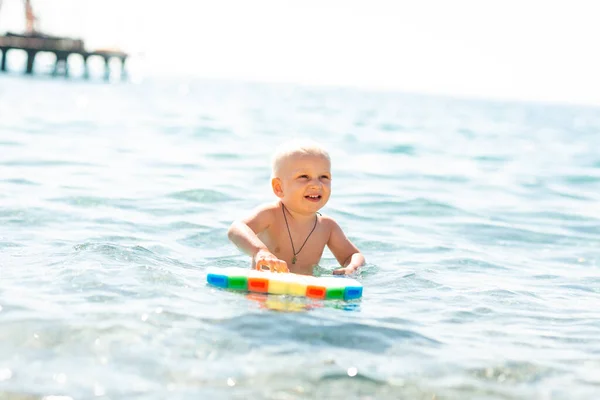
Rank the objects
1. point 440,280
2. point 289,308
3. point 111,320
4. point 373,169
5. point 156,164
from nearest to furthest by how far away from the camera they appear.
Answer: point 111,320, point 289,308, point 440,280, point 156,164, point 373,169

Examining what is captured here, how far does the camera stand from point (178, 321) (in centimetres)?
411

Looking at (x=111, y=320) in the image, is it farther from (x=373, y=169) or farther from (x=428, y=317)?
(x=373, y=169)

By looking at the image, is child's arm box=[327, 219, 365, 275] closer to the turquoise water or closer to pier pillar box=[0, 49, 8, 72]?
the turquoise water

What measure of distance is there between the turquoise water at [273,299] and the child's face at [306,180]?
2.19ft

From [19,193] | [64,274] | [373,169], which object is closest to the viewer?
[64,274]

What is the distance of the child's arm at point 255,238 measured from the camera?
16.3ft

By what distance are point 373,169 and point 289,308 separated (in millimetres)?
9214

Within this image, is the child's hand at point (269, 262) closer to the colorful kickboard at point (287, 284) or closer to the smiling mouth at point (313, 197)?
the colorful kickboard at point (287, 284)

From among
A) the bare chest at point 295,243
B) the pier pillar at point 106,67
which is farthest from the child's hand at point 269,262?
the pier pillar at point 106,67

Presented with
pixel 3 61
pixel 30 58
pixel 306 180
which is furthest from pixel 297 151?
pixel 30 58

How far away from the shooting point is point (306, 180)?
17.4 feet

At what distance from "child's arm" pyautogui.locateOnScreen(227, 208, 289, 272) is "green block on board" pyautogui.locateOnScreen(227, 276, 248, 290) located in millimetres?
295

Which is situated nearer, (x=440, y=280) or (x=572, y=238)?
(x=440, y=280)

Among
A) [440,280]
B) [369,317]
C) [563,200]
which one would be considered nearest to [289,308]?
[369,317]
